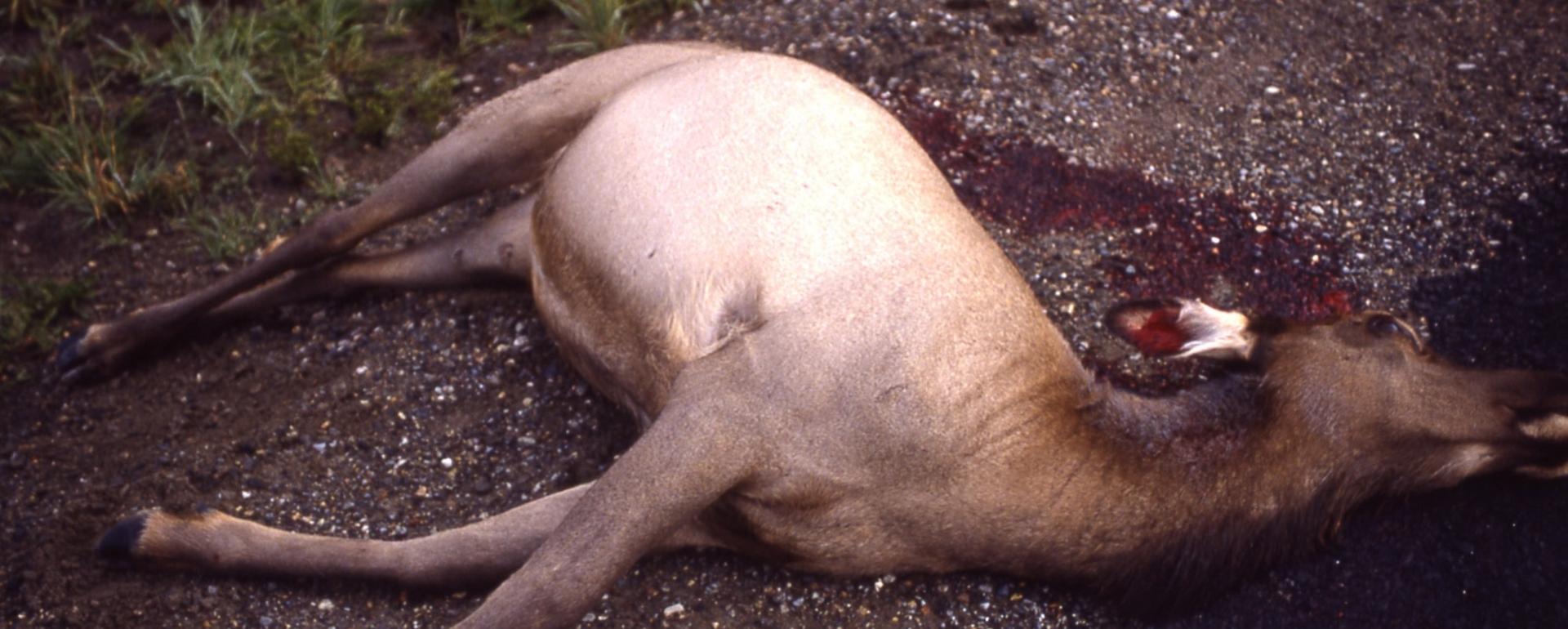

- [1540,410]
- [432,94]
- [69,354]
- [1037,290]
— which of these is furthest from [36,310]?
[1540,410]

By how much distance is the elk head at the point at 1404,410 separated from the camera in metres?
3.19

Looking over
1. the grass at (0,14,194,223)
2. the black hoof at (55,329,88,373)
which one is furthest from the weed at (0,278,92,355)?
the grass at (0,14,194,223)

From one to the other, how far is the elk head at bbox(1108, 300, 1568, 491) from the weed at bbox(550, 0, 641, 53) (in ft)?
9.47

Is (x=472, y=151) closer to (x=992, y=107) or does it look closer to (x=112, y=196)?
(x=112, y=196)

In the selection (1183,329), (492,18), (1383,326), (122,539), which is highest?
(1383,326)

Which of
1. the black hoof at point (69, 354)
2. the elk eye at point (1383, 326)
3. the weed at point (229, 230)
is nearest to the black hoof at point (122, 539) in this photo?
the black hoof at point (69, 354)

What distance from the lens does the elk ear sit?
133 inches

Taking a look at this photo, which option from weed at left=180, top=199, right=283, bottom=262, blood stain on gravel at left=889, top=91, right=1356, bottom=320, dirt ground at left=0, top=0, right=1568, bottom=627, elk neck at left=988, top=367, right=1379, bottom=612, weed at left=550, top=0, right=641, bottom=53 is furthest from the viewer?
weed at left=550, top=0, right=641, bottom=53

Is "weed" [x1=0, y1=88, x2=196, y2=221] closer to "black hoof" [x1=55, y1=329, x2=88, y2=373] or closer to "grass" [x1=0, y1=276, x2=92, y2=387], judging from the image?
"grass" [x1=0, y1=276, x2=92, y2=387]

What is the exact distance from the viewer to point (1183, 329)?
3436 mm

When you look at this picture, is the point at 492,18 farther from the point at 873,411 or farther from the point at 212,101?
the point at 873,411

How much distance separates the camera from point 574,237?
3631 mm

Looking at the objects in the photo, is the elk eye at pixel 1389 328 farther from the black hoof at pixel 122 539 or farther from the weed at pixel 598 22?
the black hoof at pixel 122 539

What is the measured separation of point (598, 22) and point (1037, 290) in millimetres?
2164
